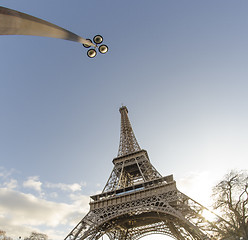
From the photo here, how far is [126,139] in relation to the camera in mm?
37031

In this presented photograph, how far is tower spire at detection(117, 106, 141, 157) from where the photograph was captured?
34.4 m

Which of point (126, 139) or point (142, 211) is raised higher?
point (126, 139)

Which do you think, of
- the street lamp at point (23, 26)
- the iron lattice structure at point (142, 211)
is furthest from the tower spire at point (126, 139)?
the street lamp at point (23, 26)

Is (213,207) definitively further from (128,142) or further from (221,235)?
(128,142)

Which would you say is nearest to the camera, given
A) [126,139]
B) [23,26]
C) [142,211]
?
[23,26]

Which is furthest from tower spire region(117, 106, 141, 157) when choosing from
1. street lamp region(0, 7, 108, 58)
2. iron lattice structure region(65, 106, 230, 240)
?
street lamp region(0, 7, 108, 58)

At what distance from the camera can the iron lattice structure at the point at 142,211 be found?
1806 cm

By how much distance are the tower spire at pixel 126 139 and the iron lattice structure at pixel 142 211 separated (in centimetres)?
418

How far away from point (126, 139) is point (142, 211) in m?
16.5

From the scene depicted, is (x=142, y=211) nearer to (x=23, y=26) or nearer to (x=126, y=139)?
(x=126, y=139)

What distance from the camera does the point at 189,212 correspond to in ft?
58.6

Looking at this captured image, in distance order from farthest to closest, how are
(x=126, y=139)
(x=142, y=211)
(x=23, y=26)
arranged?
(x=126, y=139) < (x=142, y=211) < (x=23, y=26)

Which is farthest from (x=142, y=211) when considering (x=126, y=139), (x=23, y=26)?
(x=23, y=26)

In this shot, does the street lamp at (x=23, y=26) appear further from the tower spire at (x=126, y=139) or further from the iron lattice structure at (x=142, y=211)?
the tower spire at (x=126, y=139)
